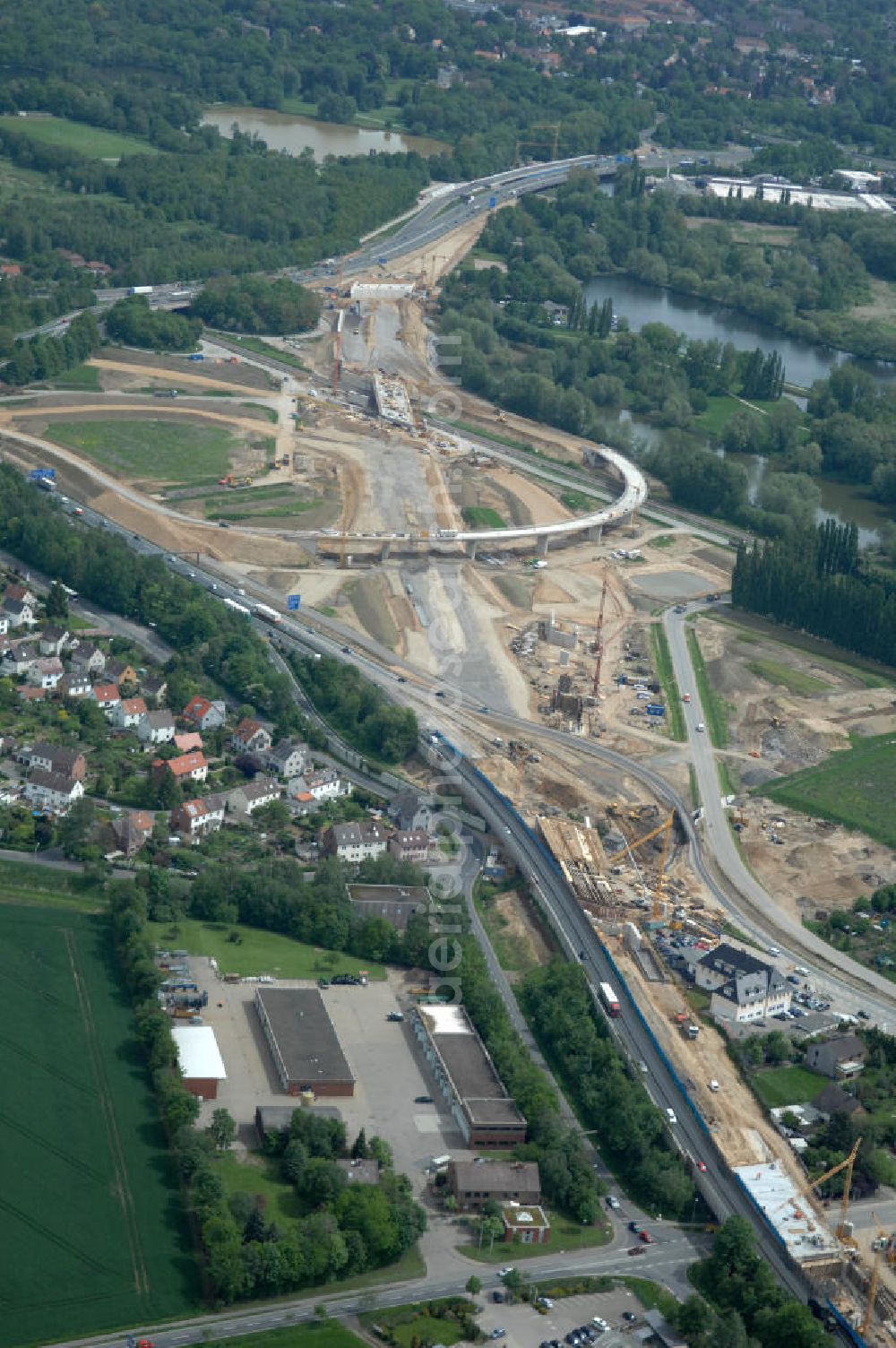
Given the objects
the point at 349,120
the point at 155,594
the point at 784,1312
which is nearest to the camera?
the point at 784,1312

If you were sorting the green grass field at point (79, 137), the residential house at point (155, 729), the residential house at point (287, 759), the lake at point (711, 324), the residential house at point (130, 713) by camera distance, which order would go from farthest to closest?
the green grass field at point (79, 137), the lake at point (711, 324), the residential house at point (130, 713), the residential house at point (155, 729), the residential house at point (287, 759)

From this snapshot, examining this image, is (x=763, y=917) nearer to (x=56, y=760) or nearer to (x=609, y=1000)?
(x=609, y=1000)

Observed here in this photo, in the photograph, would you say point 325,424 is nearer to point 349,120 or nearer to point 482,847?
point 482,847

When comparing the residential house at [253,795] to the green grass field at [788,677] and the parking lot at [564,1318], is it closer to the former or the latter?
the green grass field at [788,677]

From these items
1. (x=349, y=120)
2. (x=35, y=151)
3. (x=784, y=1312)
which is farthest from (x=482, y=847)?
(x=349, y=120)

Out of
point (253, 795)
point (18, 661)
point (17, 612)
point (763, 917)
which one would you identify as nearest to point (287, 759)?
point (253, 795)

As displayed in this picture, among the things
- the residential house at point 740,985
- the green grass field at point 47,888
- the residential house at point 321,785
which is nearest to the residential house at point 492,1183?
the residential house at point 740,985

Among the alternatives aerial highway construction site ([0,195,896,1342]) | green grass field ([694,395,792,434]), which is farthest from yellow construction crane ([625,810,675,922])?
green grass field ([694,395,792,434])
